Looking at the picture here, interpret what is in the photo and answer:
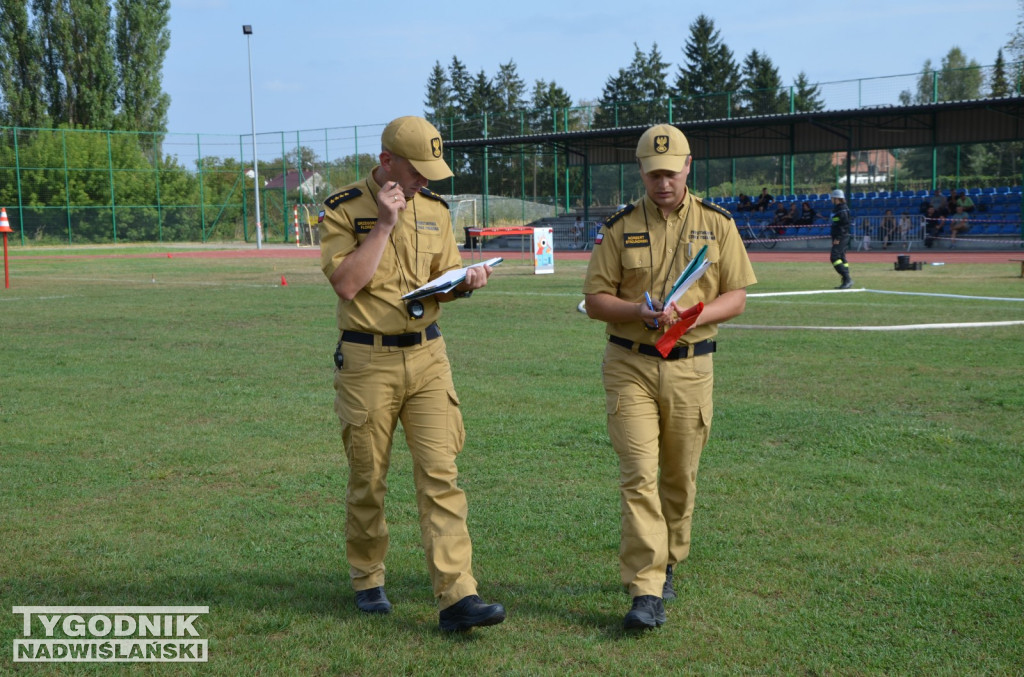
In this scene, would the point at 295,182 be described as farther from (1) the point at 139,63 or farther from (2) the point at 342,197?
(2) the point at 342,197

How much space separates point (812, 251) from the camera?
122ft

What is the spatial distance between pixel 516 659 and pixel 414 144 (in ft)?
6.58

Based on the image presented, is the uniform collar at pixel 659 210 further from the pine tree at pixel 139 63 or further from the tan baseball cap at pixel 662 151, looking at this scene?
the pine tree at pixel 139 63

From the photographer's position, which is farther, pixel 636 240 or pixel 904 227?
pixel 904 227

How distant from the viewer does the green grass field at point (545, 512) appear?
3.74 m

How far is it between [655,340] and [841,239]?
1590cm

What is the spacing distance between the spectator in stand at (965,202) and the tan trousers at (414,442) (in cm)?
3650

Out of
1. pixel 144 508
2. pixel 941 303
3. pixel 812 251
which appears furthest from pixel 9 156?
pixel 144 508

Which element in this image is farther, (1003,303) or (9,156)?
(9,156)

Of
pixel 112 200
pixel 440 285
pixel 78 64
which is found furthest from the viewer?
pixel 78 64

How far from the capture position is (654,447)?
13.3ft

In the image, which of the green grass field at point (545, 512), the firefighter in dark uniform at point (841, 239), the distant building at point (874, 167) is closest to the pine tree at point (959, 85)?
the distant building at point (874, 167)

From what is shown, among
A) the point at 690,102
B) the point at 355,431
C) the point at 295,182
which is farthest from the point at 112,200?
the point at 355,431

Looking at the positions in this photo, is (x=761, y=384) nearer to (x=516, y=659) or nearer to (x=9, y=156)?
(x=516, y=659)
